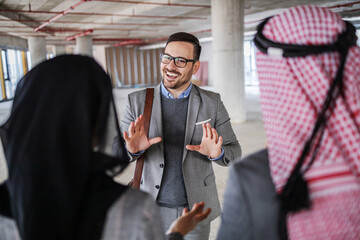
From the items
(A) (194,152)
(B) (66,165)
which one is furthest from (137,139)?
(B) (66,165)

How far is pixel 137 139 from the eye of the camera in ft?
8.16

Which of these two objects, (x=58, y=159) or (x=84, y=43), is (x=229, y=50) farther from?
(x=84, y=43)

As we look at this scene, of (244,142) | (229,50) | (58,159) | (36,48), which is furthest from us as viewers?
(36,48)

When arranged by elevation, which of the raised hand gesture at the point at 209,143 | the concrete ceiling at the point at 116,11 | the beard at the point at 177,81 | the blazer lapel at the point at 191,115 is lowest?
the raised hand gesture at the point at 209,143

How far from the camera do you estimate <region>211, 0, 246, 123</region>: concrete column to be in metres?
10.4

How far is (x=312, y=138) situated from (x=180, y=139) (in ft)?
5.26


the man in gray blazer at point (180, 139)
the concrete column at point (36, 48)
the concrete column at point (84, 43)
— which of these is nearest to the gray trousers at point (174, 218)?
the man in gray blazer at point (180, 139)

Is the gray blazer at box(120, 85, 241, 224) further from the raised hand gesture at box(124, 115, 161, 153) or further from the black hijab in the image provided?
the black hijab

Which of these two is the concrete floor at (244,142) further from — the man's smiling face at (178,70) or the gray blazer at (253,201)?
the gray blazer at (253,201)

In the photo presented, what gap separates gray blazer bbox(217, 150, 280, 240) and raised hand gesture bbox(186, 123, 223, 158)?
1.21m

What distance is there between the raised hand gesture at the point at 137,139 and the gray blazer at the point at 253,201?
4.23ft

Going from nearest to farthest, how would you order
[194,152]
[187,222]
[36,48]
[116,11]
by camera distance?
1. [187,222]
2. [194,152]
3. [116,11]
4. [36,48]

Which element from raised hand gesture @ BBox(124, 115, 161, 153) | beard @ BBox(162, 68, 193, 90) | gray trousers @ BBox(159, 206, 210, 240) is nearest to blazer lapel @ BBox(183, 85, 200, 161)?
beard @ BBox(162, 68, 193, 90)

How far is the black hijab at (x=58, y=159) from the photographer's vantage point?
1.09 meters
